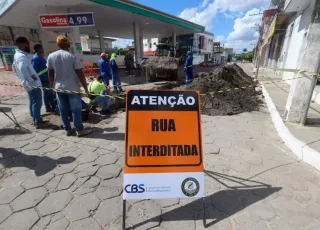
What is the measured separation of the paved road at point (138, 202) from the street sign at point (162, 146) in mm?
357

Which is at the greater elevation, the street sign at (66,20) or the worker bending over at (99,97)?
the street sign at (66,20)

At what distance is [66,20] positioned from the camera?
9.54 m

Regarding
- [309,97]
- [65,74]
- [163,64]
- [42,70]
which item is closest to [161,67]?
[163,64]

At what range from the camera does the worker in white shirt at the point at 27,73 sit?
390cm

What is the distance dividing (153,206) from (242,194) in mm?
1145

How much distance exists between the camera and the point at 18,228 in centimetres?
194

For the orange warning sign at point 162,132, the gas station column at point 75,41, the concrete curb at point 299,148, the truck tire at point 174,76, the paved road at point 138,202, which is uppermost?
the gas station column at point 75,41

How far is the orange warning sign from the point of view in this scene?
1.92 m

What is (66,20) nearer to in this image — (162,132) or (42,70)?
(42,70)

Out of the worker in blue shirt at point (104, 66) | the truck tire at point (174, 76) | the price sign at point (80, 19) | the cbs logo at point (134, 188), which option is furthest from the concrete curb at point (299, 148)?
the price sign at point (80, 19)

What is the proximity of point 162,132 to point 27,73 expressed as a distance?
3.69 metres

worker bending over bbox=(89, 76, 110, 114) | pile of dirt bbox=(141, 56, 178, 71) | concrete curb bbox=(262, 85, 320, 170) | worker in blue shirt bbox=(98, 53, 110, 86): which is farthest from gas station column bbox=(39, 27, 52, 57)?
concrete curb bbox=(262, 85, 320, 170)

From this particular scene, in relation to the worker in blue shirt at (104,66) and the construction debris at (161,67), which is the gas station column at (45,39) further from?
the worker in blue shirt at (104,66)

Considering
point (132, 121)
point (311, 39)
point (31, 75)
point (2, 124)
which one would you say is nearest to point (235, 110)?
point (311, 39)
